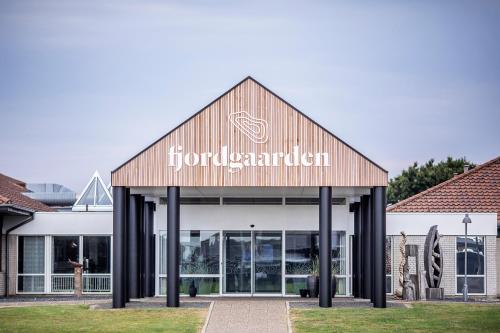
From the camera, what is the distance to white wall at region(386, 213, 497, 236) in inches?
1447

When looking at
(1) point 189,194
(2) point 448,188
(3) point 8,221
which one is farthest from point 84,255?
(2) point 448,188

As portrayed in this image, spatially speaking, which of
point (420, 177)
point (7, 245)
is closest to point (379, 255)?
point (7, 245)

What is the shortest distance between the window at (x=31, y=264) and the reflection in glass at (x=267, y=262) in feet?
27.1

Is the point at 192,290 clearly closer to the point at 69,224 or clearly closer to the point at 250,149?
the point at 69,224

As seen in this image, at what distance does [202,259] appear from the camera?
→ 1407 inches

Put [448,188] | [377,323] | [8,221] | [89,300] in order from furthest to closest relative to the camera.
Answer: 1. [448,188]
2. [8,221]
3. [89,300]
4. [377,323]

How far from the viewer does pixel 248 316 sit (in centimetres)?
2811

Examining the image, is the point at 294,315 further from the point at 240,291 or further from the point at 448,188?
the point at 448,188

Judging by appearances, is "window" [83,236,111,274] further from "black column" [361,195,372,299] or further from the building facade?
"black column" [361,195,372,299]

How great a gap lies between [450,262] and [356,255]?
4034 mm

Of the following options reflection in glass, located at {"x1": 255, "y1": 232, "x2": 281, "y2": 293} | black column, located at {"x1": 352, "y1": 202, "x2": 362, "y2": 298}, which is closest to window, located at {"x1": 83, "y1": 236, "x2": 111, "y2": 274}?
reflection in glass, located at {"x1": 255, "y1": 232, "x2": 281, "y2": 293}

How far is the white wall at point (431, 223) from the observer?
121 feet

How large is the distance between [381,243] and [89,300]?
402 inches

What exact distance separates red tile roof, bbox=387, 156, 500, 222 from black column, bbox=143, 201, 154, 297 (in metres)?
10.5
